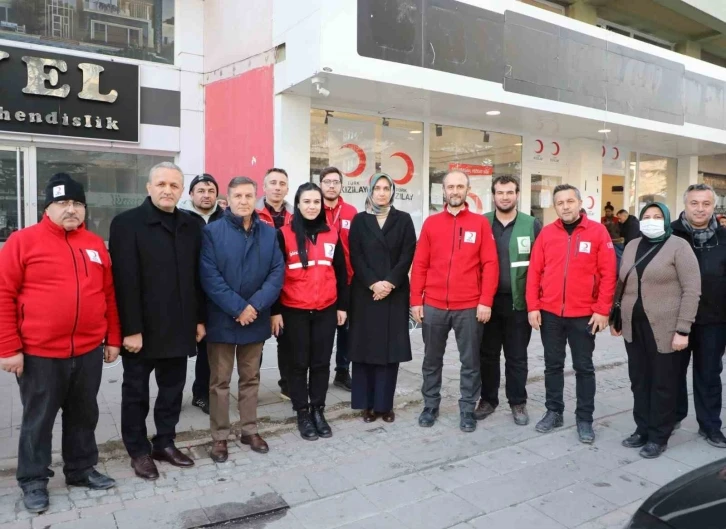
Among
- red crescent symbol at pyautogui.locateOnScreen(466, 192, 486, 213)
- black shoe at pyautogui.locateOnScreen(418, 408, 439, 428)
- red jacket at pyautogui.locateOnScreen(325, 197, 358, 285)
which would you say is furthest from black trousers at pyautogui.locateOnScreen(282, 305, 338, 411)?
red crescent symbol at pyautogui.locateOnScreen(466, 192, 486, 213)

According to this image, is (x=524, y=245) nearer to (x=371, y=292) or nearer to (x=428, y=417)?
(x=371, y=292)

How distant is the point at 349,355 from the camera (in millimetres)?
4820

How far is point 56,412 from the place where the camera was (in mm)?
3457

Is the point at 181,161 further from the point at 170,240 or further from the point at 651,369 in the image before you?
the point at 651,369

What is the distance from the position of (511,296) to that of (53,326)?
345 cm

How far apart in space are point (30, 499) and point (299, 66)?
220 inches

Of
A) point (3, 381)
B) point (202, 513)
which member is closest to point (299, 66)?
point (3, 381)

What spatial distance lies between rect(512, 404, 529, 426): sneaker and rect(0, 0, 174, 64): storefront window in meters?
7.41

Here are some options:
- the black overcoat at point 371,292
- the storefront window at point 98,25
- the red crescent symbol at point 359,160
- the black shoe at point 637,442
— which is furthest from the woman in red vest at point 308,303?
the storefront window at point 98,25

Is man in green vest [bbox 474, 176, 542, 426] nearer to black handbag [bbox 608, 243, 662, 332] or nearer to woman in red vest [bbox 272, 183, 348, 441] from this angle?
black handbag [bbox 608, 243, 662, 332]

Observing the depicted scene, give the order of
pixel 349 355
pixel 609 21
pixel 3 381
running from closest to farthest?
1. pixel 349 355
2. pixel 3 381
3. pixel 609 21

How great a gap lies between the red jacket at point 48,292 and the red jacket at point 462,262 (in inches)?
102

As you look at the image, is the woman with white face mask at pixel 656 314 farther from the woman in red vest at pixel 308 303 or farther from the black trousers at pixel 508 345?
the woman in red vest at pixel 308 303

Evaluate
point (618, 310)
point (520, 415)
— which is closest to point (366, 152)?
point (520, 415)
